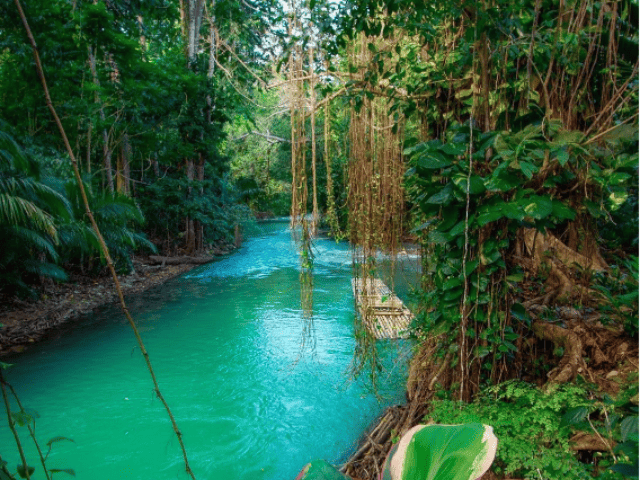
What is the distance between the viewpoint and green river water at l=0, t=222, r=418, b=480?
9.42ft

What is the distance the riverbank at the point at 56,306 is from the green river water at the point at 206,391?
26 centimetres

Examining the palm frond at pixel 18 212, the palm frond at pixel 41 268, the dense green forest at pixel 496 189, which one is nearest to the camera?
the dense green forest at pixel 496 189

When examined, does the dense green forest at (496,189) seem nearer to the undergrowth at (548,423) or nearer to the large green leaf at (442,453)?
the undergrowth at (548,423)

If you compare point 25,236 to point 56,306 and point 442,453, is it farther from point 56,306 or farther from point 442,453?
point 442,453

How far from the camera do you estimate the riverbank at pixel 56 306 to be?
189 inches

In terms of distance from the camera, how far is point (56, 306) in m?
5.78

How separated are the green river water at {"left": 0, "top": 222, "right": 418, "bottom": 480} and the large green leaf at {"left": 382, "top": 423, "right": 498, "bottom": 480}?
1738 millimetres

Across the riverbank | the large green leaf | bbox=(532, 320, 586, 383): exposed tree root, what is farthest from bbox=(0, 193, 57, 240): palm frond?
the large green leaf

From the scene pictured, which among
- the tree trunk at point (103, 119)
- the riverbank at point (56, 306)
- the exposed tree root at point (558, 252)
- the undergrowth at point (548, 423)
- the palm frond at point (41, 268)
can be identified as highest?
the tree trunk at point (103, 119)

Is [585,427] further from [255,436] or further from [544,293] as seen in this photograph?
[255,436]

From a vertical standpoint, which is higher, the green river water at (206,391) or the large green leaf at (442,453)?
the large green leaf at (442,453)

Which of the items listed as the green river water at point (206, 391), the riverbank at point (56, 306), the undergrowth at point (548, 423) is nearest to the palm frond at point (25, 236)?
the riverbank at point (56, 306)

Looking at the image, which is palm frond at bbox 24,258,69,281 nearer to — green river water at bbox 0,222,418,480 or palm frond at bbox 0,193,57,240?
green river water at bbox 0,222,418,480

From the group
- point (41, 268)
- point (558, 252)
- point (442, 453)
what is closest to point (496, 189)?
point (442, 453)
